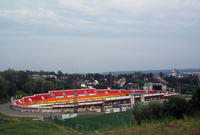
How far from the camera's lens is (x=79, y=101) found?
3525cm

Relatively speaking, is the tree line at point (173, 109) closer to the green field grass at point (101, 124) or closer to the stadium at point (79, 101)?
the green field grass at point (101, 124)

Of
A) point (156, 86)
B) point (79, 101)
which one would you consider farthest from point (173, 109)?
point (156, 86)

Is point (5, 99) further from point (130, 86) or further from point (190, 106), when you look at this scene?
point (190, 106)

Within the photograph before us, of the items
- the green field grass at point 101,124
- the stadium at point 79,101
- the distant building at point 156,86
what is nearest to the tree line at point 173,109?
the green field grass at point 101,124

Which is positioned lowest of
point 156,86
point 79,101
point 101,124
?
point 79,101

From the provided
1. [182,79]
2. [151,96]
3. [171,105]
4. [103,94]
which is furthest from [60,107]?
[182,79]

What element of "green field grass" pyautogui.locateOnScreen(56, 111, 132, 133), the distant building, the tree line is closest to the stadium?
the distant building

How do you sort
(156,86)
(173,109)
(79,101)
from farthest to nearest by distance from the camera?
(156,86)
(79,101)
(173,109)

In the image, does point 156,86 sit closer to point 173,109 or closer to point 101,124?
point 173,109

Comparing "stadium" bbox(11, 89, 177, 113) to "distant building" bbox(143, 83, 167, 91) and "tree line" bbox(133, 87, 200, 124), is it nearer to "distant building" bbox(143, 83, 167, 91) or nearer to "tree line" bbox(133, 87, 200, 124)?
"distant building" bbox(143, 83, 167, 91)

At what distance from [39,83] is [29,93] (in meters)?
3.09

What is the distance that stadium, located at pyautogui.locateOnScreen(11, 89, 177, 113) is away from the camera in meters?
30.0

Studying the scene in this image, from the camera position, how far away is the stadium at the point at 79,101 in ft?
98.6

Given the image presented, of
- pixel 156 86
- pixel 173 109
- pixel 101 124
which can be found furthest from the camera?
pixel 156 86
